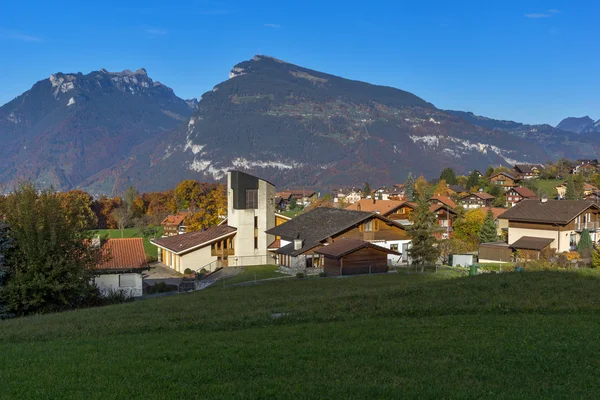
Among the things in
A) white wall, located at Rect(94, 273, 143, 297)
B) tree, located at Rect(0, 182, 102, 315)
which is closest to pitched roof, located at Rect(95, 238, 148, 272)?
white wall, located at Rect(94, 273, 143, 297)

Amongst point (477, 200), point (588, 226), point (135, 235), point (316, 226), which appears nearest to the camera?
point (316, 226)

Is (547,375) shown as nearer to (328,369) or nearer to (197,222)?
(328,369)

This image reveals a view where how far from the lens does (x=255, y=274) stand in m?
45.3

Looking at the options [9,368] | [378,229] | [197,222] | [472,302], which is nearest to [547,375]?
[472,302]

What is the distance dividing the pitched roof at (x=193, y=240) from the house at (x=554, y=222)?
2872 centimetres

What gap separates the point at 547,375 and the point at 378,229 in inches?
1691

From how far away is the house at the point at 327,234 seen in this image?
4778 cm

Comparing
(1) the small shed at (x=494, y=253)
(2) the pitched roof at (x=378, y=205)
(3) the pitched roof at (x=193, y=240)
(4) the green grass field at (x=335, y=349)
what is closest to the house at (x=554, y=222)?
(1) the small shed at (x=494, y=253)

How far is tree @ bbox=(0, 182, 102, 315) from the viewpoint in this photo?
27078 mm

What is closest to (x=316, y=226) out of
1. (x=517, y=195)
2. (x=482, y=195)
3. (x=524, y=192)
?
(x=482, y=195)

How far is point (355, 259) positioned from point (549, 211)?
1064 inches

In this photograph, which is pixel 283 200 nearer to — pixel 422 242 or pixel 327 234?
pixel 327 234

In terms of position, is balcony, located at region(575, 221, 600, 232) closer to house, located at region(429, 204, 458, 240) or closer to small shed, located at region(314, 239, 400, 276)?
house, located at region(429, 204, 458, 240)

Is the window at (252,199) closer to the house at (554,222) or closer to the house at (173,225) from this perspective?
the house at (554,222)
